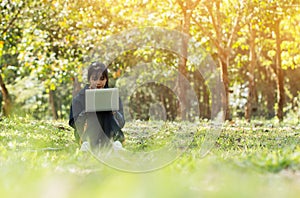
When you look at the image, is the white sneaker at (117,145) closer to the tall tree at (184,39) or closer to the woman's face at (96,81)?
the woman's face at (96,81)

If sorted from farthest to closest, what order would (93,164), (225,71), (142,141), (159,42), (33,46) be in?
(159,42)
(33,46)
(225,71)
(142,141)
(93,164)

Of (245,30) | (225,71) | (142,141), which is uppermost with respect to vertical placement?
(245,30)

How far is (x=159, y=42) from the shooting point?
22.9 metres

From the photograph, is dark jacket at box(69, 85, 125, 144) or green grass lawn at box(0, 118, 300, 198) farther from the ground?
dark jacket at box(69, 85, 125, 144)

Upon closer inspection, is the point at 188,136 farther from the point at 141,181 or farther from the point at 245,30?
the point at 245,30

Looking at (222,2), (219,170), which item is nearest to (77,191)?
(219,170)

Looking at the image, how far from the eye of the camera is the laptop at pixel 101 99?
8.03 metres

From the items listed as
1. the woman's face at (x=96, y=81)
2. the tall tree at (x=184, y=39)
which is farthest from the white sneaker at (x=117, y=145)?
the tall tree at (x=184, y=39)

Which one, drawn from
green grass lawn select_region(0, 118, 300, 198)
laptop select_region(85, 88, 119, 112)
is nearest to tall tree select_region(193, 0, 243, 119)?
laptop select_region(85, 88, 119, 112)

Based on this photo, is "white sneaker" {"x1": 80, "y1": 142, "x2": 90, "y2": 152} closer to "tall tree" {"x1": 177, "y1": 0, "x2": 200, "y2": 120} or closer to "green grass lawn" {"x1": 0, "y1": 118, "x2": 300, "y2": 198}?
"green grass lawn" {"x1": 0, "y1": 118, "x2": 300, "y2": 198}

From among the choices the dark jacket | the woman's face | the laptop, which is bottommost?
the dark jacket

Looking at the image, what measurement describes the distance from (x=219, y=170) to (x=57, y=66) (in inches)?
611

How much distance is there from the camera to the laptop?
803 centimetres

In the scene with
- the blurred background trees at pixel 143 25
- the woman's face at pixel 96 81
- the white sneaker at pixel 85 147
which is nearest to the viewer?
the white sneaker at pixel 85 147
